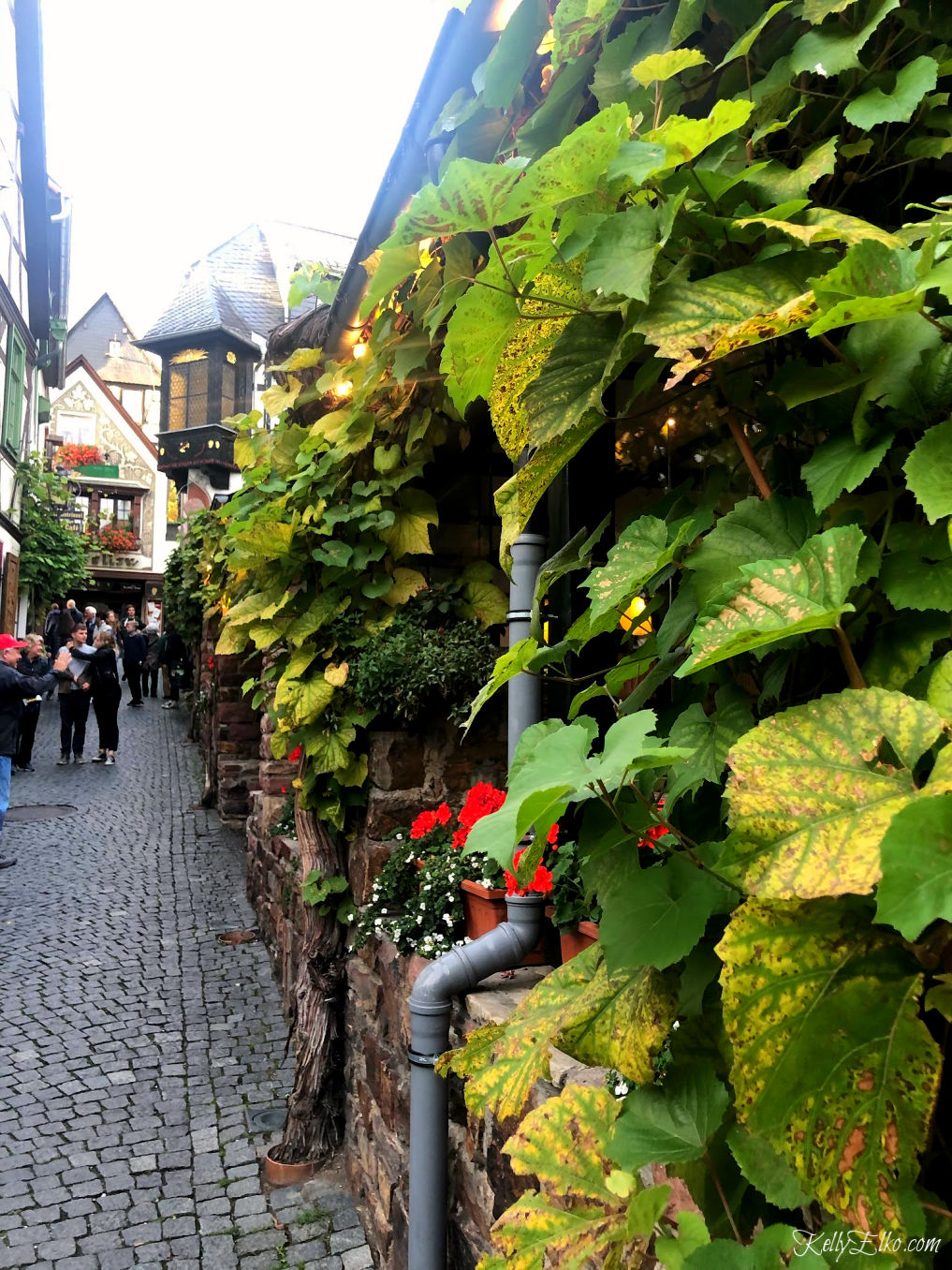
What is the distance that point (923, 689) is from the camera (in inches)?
33.2

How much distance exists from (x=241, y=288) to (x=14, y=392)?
208 inches

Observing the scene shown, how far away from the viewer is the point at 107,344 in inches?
1441

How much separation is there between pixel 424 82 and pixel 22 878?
6.18 meters

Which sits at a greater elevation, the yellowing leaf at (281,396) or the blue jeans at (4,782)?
the yellowing leaf at (281,396)

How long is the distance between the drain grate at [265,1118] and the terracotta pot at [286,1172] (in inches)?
9.7

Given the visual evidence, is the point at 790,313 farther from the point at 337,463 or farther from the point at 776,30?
the point at 337,463

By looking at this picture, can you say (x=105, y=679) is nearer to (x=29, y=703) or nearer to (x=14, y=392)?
(x=29, y=703)

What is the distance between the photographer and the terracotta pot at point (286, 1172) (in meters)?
3.31

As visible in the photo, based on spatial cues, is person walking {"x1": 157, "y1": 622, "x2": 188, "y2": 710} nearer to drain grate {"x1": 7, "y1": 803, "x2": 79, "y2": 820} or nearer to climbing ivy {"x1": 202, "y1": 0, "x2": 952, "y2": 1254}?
drain grate {"x1": 7, "y1": 803, "x2": 79, "y2": 820}

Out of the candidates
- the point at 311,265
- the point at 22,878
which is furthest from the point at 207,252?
the point at 311,265

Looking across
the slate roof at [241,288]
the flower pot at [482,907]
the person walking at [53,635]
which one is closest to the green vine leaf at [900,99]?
the flower pot at [482,907]

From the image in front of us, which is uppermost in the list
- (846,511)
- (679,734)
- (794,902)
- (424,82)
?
(424,82)

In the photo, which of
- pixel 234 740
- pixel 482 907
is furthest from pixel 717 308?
pixel 234 740

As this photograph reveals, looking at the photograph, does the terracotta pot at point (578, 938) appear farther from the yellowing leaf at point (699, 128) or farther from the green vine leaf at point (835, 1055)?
the yellowing leaf at point (699, 128)
